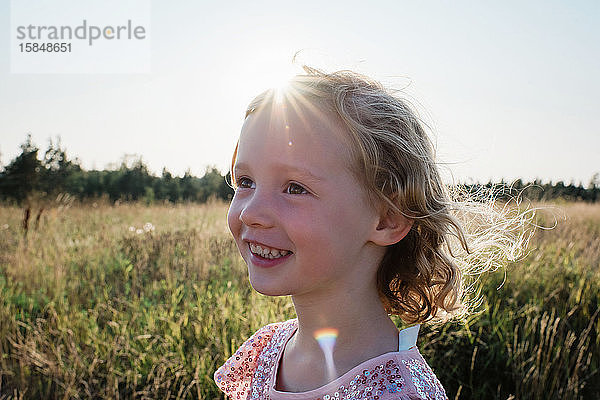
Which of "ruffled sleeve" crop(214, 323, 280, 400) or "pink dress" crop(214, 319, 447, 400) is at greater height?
"pink dress" crop(214, 319, 447, 400)

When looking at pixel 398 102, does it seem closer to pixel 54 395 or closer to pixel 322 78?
pixel 322 78

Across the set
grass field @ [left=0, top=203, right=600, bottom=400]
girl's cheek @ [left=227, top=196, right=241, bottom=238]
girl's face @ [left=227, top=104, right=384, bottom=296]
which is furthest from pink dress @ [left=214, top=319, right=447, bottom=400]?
grass field @ [left=0, top=203, right=600, bottom=400]

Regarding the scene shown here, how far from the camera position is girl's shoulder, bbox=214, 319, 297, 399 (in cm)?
183

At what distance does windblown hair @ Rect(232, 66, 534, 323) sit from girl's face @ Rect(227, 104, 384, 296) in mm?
65

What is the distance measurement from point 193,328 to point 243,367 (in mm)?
1375

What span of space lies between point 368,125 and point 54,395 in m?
2.41

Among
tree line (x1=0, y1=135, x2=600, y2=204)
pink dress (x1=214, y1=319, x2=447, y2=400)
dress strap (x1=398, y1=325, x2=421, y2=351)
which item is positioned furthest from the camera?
tree line (x1=0, y1=135, x2=600, y2=204)

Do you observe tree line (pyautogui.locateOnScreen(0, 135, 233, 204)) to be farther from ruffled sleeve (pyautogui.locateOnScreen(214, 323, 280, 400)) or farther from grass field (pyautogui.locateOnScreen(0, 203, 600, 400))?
ruffled sleeve (pyautogui.locateOnScreen(214, 323, 280, 400))

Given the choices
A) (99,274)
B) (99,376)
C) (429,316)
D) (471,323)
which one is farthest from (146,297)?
(429,316)

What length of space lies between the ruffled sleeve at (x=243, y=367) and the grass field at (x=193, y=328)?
734mm

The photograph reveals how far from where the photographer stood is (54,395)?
Result: 9.55 feet

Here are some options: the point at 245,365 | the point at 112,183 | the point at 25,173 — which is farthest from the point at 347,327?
the point at 112,183

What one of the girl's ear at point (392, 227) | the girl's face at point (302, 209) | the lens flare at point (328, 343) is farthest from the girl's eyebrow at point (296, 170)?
the lens flare at point (328, 343)

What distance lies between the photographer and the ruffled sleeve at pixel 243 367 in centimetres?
183
